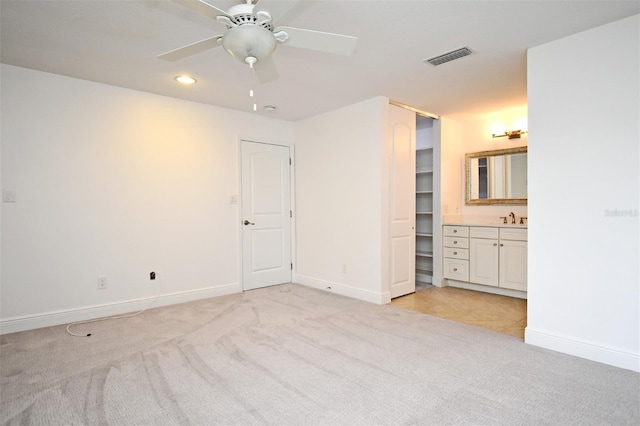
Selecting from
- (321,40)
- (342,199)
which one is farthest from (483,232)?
(321,40)

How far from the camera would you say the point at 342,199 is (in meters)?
4.48

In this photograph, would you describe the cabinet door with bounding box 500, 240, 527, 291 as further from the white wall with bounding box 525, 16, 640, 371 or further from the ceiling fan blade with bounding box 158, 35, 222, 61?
the ceiling fan blade with bounding box 158, 35, 222, 61

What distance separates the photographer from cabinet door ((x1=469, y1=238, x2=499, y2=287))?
14.5ft

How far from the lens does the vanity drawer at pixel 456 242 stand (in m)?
4.71

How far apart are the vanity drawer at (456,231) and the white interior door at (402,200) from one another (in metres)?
0.70

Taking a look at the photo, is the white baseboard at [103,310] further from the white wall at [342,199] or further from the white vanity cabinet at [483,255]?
the white vanity cabinet at [483,255]

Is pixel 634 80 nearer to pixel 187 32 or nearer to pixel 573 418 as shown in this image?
pixel 573 418

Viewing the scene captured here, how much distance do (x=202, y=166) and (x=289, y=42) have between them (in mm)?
2668

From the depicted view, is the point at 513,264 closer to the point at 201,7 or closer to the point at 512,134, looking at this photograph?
the point at 512,134

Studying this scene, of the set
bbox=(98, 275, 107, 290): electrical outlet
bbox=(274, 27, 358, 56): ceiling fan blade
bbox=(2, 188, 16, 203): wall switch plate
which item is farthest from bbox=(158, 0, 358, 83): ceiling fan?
bbox=(98, 275, 107, 290): electrical outlet

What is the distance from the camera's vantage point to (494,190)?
489 cm

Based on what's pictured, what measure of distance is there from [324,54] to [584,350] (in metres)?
3.05

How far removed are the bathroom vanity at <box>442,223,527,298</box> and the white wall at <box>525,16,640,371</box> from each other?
1544 millimetres

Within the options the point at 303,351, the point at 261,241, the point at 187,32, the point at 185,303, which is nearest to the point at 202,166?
the point at 261,241
